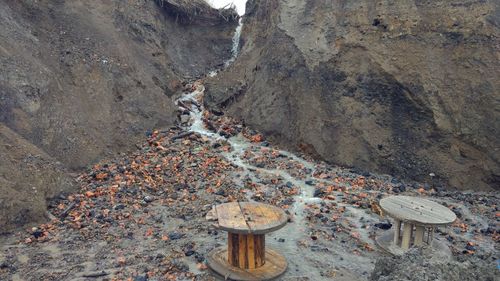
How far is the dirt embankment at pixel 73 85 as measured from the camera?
31.0 ft

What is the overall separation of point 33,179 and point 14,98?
298 centimetres

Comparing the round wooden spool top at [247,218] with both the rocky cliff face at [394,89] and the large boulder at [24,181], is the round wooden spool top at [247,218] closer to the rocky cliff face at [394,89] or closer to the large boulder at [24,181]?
the large boulder at [24,181]

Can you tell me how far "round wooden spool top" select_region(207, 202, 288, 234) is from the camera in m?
6.14

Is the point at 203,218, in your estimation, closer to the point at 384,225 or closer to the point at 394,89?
the point at 384,225

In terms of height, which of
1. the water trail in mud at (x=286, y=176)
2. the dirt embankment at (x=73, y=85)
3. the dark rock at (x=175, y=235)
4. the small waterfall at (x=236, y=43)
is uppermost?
the small waterfall at (x=236, y=43)

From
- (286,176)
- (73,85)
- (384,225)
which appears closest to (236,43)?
(73,85)

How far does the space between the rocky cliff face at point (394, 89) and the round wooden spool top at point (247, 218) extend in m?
5.98

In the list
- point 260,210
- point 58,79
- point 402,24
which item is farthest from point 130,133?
point 402,24

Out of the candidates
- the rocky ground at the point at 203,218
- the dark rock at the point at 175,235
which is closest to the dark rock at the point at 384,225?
the rocky ground at the point at 203,218

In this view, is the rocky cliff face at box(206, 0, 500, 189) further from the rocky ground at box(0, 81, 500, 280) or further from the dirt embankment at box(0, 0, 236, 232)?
the dirt embankment at box(0, 0, 236, 232)

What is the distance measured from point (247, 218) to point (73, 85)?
8821mm

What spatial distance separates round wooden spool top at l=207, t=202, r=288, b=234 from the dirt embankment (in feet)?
13.5

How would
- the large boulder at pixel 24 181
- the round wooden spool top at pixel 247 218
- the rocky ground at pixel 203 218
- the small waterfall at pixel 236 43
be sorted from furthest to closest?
1. the small waterfall at pixel 236 43
2. the large boulder at pixel 24 181
3. the rocky ground at pixel 203 218
4. the round wooden spool top at pixel 247 218

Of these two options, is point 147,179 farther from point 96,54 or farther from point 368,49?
point 368,49
